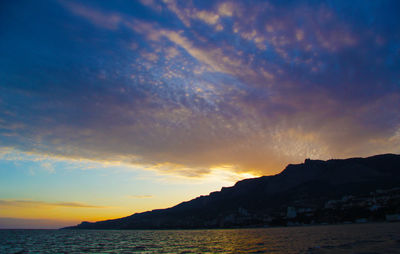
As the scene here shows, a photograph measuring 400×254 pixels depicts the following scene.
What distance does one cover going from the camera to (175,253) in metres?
63.8

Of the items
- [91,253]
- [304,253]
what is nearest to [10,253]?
[91,253]

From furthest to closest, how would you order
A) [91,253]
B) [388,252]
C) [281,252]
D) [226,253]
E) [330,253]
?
1. [91,253]
2. [226,253]
3. [281,252]
4. [330,253]
5. [388,252]

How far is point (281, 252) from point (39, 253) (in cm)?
6555

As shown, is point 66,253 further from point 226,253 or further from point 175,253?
point 226,253

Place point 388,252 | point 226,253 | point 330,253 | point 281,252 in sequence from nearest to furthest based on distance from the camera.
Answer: point 388,252 < point 330,253 < point 281,252 < point 226,253

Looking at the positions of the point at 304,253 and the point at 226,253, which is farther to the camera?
the point at 226,253

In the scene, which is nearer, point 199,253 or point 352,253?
point 352,253

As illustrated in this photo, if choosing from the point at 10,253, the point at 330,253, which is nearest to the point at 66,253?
the point at 10,253

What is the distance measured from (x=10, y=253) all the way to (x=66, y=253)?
1555cm

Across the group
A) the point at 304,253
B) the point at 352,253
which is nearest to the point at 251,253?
the point at 304,253

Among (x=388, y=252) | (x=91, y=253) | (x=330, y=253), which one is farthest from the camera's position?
(x=91, y=253)

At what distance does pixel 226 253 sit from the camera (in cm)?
5872

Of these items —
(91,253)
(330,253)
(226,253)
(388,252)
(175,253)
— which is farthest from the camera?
(91,253)

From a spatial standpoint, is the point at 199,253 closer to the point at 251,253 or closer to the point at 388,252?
the point at 251,253
